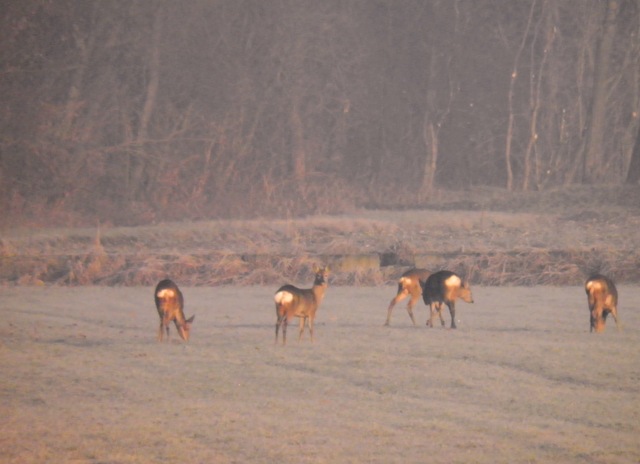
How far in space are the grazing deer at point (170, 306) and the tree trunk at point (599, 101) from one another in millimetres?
23888

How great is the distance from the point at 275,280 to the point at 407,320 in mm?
4158

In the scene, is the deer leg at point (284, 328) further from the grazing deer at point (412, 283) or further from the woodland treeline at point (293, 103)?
the woodland treeline at point (293, 103)

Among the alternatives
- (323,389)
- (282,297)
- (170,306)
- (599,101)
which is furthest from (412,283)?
(599,101)

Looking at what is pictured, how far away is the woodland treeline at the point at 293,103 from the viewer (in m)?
27.3

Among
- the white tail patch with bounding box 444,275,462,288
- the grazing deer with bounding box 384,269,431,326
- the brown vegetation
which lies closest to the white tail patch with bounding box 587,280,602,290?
the white tail patch with bounding box 444,275,462,288

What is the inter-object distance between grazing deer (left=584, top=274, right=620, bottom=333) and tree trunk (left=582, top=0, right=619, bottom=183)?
22.2m

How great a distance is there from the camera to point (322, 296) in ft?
38.0

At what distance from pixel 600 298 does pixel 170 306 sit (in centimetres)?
411

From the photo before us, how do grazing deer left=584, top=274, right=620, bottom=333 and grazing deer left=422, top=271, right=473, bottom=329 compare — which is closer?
grazing deer left=584, top=274, right=620, bottom=333

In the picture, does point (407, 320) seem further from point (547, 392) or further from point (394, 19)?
point (394, 19)

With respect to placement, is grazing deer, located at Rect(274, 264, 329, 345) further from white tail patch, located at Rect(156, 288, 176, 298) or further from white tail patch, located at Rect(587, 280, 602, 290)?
white tail patch, located at Rect(587, 280, 602, 290)

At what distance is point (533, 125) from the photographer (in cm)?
4275

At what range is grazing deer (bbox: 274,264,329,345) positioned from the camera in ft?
→ 34.7

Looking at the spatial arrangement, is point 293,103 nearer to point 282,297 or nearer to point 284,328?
point 284,328
